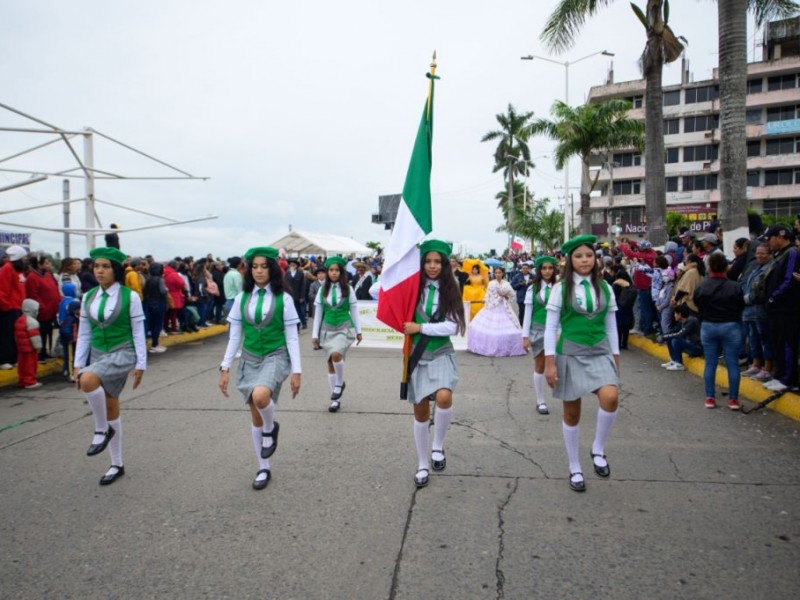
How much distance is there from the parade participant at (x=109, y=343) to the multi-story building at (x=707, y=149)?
46.6 m

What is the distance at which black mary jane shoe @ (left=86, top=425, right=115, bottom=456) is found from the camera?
5.09m

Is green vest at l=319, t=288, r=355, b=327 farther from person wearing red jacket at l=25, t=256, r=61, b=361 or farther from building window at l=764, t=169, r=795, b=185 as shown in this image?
building window at l=764, t=169, r=795, b=185

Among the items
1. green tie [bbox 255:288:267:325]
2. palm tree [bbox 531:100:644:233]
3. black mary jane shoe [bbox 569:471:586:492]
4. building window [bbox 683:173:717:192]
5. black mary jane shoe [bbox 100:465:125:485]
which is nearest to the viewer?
black mary jane shoe [bbox 569:471:586:492]

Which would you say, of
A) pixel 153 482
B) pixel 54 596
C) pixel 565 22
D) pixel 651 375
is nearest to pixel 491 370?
pixel 651 375

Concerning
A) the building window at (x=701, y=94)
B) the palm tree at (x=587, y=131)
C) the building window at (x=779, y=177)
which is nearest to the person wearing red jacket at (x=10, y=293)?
the palm tree at (x=587, y=131)

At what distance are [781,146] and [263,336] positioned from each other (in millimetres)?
57409

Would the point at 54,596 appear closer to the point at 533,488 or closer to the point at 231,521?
the point at 231,521

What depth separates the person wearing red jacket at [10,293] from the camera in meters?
9.06

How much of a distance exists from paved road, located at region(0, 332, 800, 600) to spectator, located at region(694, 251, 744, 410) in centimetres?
56

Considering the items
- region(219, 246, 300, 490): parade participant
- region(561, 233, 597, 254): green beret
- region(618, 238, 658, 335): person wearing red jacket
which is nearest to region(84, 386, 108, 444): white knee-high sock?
region(219, 246, 300, 490): parade participant

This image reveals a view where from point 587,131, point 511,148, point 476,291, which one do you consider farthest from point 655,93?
point 511,148

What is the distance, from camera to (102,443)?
514 cm

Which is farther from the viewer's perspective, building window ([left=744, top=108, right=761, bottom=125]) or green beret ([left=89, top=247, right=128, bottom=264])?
building window ([left=744, top=108, right=761, bottom=125])

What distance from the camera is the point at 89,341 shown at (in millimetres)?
5324
